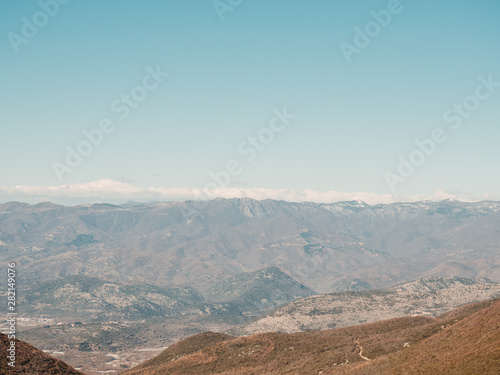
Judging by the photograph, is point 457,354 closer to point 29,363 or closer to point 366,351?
point 366,351

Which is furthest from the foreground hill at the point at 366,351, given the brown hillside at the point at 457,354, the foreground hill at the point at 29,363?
the foreground hill at the point at 29,363

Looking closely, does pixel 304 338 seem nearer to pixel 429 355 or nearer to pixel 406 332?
pixel 406 332

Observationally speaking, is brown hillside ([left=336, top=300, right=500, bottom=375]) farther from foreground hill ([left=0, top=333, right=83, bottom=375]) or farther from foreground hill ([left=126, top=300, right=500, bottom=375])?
foreground hill ([left=0, top=333, right=83, bottom=375])

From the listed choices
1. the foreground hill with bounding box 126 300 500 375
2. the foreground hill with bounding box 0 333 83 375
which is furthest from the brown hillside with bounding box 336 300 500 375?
the foreground hill with bounding box 0 333 83 375

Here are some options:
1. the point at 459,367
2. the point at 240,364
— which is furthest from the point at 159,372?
the point at 459,367

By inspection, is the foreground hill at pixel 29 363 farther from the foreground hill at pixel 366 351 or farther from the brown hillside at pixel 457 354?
the brown hillside at pixel 457 354

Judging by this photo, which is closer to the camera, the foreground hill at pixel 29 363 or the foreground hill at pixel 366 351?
the foreground hill at pixel 366 351
